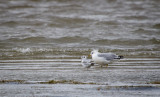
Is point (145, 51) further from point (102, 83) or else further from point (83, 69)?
point (102, 83)

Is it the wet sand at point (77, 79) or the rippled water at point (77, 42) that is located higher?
the rippled water at point (77, 42)

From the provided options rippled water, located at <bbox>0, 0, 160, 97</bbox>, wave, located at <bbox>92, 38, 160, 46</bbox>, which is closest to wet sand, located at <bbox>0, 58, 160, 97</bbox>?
rippled water, located at <bbox>0, 0, 160, 97</bbox>

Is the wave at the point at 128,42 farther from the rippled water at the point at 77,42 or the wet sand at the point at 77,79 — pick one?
the wet sand at the point at 77,79

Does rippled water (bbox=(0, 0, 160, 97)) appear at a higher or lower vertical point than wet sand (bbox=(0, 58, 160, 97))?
higher

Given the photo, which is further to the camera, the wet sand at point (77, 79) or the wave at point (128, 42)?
the wave at point (128, 42)

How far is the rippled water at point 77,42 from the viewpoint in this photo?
357 inches

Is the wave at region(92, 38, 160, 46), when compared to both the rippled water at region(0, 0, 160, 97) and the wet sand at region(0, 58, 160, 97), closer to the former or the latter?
the rippled water at region(0, 0, 160, 97)

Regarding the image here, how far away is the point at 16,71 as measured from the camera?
980cm

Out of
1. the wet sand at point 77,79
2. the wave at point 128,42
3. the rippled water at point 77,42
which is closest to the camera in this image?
the wet sand at point 77,79

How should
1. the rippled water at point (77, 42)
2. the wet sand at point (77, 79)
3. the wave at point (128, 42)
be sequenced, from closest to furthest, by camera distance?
the wet sand at point (77, 79) < the rippled water at point (77, 42) < the wave at point (128, 42)

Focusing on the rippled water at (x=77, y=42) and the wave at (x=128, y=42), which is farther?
the wave at (x=128, y=42)

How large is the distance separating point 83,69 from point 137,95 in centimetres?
323

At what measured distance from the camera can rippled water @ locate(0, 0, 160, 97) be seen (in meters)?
9.07

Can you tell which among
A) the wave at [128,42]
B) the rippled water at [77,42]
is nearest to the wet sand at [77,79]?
the rippled water at [77,42]
